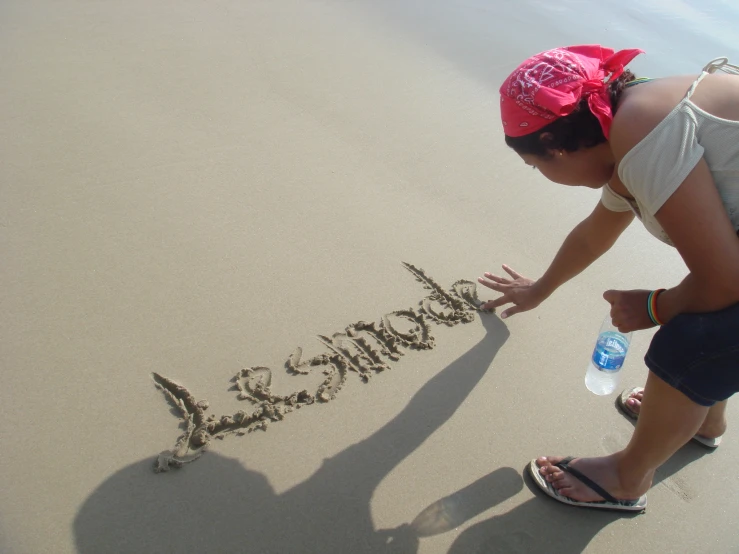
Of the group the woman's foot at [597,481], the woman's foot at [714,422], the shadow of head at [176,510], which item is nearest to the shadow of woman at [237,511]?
the shadow of head at [176,510]

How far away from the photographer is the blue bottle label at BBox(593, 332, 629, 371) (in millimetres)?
2014

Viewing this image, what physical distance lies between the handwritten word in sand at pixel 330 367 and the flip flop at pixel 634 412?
0.55 metres

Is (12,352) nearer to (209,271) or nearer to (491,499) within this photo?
(209,271)

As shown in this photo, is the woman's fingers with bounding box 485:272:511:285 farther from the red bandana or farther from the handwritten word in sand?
the red bandana

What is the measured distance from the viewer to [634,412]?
199 centimetres

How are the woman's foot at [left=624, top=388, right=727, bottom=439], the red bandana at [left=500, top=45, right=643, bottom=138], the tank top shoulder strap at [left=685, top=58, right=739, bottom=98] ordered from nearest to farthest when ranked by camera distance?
the red bandana at [left=500, top=45, right=643, bottom=138], the tank top shoulder strap at [left=685, top=58, right=739, bottom=98], the woman's foot at [left=624, top=388, right=727, bottom=439]

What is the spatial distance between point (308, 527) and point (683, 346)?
0.95m

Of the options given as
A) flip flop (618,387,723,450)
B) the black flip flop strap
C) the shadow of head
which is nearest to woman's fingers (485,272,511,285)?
flip flop (618,387,723,450)

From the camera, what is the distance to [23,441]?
62.2 inches

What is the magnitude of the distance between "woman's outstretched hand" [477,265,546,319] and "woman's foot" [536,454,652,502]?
524 mm

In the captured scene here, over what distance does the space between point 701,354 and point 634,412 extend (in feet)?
1.99

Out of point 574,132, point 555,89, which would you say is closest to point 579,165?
point 574,132

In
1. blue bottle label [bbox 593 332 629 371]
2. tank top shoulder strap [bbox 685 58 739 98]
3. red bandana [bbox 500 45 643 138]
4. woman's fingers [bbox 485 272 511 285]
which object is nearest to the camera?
red bandana [bbox 500 45 643 138]

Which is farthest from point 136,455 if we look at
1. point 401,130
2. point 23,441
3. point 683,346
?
point 401,130
